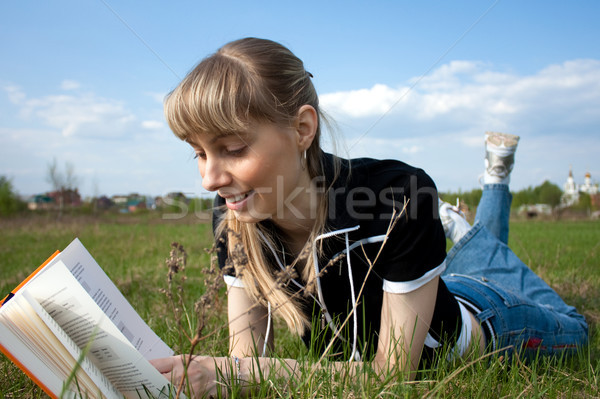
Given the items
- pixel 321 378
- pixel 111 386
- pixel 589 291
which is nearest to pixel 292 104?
pixel 321 378

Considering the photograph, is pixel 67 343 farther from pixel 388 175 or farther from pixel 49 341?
pixel 388 175

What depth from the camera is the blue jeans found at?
2955mm

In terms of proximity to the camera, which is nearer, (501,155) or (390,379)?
(390,379)

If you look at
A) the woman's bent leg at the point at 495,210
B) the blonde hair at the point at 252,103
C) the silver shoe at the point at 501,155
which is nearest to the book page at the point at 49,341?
the blonde hair at the point at 252,103

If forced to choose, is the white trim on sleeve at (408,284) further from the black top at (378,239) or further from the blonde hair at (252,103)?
the blonde hair at (252,103)

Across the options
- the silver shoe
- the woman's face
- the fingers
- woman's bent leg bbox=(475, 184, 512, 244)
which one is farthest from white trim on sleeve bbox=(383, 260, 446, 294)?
the silver shoe

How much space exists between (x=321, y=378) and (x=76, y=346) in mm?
874

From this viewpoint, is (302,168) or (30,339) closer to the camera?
(30,339)

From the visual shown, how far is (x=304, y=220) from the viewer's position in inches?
98.0

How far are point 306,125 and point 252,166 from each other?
424 millimetres

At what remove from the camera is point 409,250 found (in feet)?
7.07

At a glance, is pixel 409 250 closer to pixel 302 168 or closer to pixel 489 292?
pixel 302 168

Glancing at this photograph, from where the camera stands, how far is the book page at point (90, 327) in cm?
143

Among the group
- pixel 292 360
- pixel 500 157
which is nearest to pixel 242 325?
pixel 292 360
